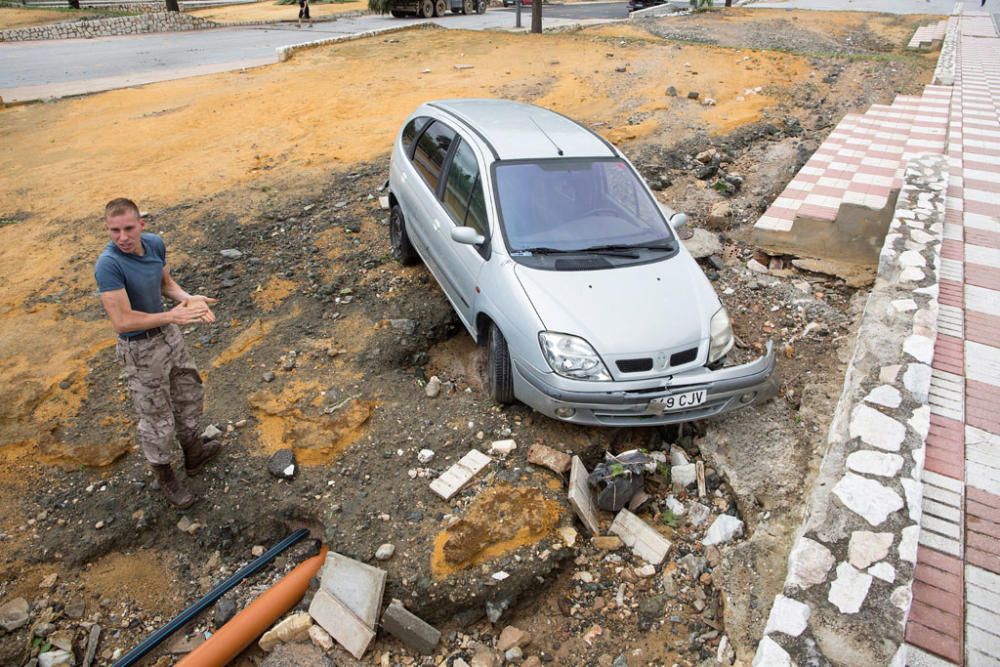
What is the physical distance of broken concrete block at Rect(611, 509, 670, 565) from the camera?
3.68 metres

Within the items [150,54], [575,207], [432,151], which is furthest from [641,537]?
[150,54]

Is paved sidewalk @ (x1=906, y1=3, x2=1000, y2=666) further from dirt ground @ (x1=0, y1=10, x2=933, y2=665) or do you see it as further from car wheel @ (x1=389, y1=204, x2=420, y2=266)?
car wheel @ (x1=389, y1=204, x2=420, y2=266)

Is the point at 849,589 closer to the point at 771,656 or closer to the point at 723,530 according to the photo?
the point at 771,656

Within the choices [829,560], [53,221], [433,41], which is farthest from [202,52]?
[829,560]

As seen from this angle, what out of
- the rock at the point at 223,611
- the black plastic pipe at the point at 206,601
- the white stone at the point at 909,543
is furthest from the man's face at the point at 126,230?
the white stone at the point at 909,543

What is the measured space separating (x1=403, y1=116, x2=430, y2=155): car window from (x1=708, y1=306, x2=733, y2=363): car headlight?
3.34 m

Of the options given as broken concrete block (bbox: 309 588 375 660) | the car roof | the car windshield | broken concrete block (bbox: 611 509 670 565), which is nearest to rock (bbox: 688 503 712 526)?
broken concrete block (bbox: 611 509 670 565)

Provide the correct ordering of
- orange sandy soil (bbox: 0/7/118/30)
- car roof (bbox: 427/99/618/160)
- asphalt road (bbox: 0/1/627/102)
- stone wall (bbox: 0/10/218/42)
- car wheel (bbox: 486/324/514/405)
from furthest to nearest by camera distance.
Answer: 1. orange sandy soil (bbox: 0/7/118/30)
2. stone wall (bbox: 0/10/218/42)
3. asphalt road (bbox: 0/1/627/102)
4. car roof (bbox: 427/99/618/160)
5. car wheel (bbox: 486/324/514/405)

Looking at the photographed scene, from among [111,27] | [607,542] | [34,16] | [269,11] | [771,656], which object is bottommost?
[607,542]

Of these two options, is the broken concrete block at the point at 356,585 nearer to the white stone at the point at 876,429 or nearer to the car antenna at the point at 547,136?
the white stone at the point at 876,429

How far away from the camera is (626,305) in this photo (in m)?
4.15

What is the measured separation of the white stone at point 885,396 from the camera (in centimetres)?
374

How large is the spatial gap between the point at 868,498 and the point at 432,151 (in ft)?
14.2

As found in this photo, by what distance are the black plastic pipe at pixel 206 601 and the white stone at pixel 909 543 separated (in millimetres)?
3258
